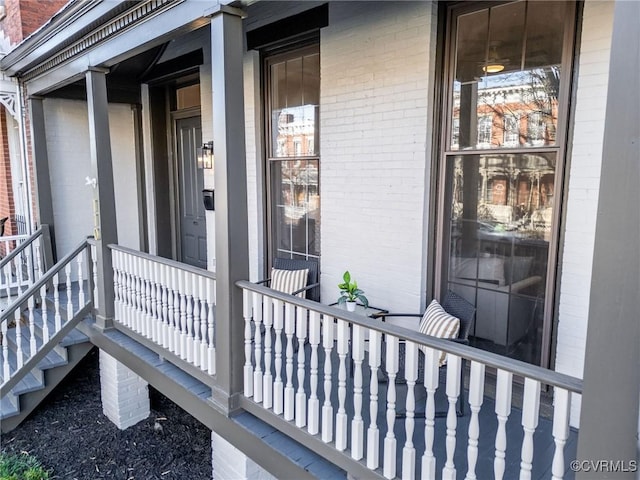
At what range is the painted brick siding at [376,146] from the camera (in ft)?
10.8

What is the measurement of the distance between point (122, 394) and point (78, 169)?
3252 millimetres

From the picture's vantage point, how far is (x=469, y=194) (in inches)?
124

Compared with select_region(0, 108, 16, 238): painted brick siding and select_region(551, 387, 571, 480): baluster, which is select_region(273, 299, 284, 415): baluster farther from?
select_region(0, 108, 16, 238): painted brick siding

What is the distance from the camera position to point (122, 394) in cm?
451

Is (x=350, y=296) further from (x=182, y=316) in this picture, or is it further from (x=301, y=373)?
(x=182, y=316)

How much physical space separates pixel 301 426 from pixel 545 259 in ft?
5.85

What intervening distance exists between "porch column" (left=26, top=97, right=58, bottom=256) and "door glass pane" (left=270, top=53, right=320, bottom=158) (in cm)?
319

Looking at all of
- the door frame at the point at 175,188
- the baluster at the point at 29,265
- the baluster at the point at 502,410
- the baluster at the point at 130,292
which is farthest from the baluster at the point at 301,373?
the baluster at the point at 29,265

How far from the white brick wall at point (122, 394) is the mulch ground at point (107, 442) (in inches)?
3.4

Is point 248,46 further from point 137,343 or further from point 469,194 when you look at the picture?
point 137,343

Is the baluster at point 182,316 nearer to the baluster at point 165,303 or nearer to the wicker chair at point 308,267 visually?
the baluster at point 165,303

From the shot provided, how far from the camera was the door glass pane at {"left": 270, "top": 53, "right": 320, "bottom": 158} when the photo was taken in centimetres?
420

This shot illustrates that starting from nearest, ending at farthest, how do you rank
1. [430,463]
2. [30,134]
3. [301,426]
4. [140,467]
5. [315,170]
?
[430,463]
[301,426]
[140,467]
[315,170]
[30,134]

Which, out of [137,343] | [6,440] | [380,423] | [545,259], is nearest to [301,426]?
[380,423]
